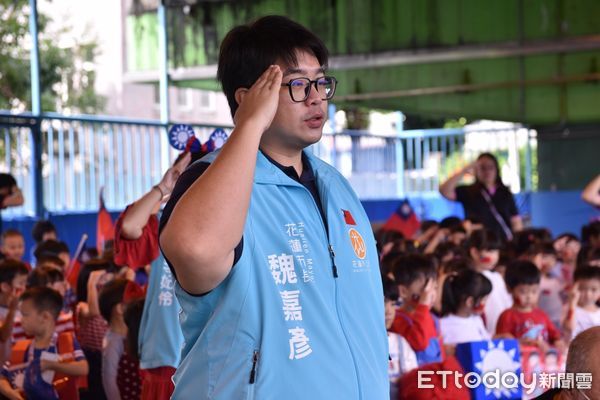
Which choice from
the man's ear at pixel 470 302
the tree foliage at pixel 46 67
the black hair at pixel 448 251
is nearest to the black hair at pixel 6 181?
the black hair at pixel 448 251

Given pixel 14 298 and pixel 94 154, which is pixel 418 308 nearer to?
pixel 14 298

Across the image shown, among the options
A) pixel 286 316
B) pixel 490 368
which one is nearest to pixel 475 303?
pixel 490 368

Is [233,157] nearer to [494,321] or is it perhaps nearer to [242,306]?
[242,306]

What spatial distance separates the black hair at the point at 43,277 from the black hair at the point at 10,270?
90mm

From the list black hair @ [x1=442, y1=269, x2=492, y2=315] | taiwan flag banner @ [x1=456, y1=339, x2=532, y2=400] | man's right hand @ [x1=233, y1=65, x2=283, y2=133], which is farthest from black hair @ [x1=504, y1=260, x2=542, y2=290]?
man's right hand @ [x1=233, y1=65, x2=283, y2=133]

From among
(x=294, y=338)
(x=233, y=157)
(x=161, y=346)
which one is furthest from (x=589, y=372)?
(x=161, y=346)

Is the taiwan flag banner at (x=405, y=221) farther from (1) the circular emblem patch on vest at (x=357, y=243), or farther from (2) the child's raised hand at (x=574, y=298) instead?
(1) the circular emblem patch on vest at (x=357, y=243)

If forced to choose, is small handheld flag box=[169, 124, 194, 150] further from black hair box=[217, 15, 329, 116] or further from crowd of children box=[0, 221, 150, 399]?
black hair box=[217, 15, 329, 116]

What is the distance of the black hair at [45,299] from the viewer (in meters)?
5.03

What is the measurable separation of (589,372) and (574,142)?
488 inches

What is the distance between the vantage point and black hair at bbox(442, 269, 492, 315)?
535 cm

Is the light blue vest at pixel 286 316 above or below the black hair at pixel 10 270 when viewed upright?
above

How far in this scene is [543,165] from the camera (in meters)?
14.8

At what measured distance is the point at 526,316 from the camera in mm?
5719
